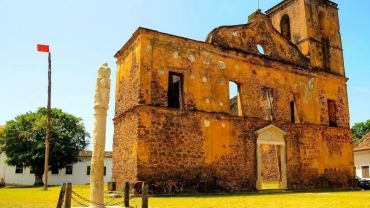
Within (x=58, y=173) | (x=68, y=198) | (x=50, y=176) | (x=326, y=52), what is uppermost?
(x=326, y=52)

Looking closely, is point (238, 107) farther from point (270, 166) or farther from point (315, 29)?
point (315, 29)

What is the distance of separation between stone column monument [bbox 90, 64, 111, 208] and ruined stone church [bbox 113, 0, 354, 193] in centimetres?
541

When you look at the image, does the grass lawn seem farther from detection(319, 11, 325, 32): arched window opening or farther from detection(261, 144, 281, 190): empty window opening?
detection(319, 11, 325, 32): arched window opening

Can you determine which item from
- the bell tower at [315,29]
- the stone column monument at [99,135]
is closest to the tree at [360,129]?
the bell tower at [315,29]

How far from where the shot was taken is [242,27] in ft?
60.7

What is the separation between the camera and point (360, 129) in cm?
4794

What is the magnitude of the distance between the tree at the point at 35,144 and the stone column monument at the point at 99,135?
25.7 meters

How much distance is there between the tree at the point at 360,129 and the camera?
47188mm

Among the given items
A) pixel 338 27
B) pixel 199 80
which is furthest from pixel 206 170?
pixel 338 27

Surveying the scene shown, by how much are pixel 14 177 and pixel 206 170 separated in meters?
30.3

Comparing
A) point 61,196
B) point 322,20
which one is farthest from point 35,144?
point 61,196

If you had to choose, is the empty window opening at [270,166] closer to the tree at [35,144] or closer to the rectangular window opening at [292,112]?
the rectangular window opening at [292,112]

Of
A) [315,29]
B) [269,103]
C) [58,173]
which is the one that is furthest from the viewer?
[58,173]

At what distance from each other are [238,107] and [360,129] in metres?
37.1
